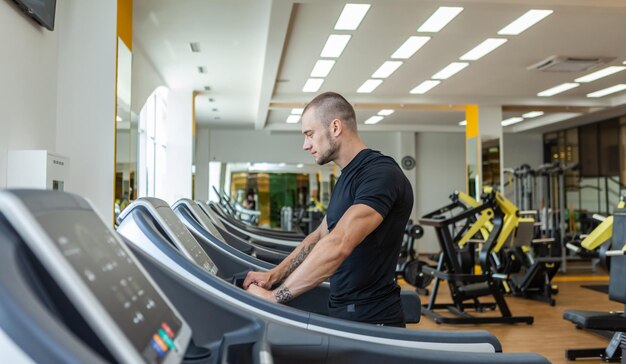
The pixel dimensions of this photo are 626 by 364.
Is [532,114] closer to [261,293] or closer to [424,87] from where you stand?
[424,87]

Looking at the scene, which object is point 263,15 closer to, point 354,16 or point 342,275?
point 354,16

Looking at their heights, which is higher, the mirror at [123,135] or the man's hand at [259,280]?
the mirror at [123,135]

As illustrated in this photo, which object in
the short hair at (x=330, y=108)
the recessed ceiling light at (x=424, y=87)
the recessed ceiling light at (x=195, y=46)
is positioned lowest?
the short hair at (x=330, y=108)

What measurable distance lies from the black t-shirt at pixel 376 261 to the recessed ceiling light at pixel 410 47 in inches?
199

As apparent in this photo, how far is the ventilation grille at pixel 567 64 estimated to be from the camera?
7.60 metres

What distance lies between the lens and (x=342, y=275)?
179 cm

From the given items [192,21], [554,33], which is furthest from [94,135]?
[554,33]

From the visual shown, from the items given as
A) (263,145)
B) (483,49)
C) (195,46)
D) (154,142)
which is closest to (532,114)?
(483,49)

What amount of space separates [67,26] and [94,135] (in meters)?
0.80

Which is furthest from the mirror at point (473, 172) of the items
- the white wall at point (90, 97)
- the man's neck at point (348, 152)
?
the man's neck at point (348, 152)

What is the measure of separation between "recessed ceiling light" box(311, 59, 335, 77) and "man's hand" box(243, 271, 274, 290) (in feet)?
19.9

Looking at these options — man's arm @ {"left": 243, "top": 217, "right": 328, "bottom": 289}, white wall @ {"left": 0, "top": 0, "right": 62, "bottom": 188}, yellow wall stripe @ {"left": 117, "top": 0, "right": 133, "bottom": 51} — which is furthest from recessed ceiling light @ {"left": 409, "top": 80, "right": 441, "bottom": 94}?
man's arm @ {"left": 243, "top": 217, "right": 328, "bottom": 289}

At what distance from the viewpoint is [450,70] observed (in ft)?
26.9

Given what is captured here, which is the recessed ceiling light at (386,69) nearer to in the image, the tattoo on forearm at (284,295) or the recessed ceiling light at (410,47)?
the recessed ceiling light at (410,47)
